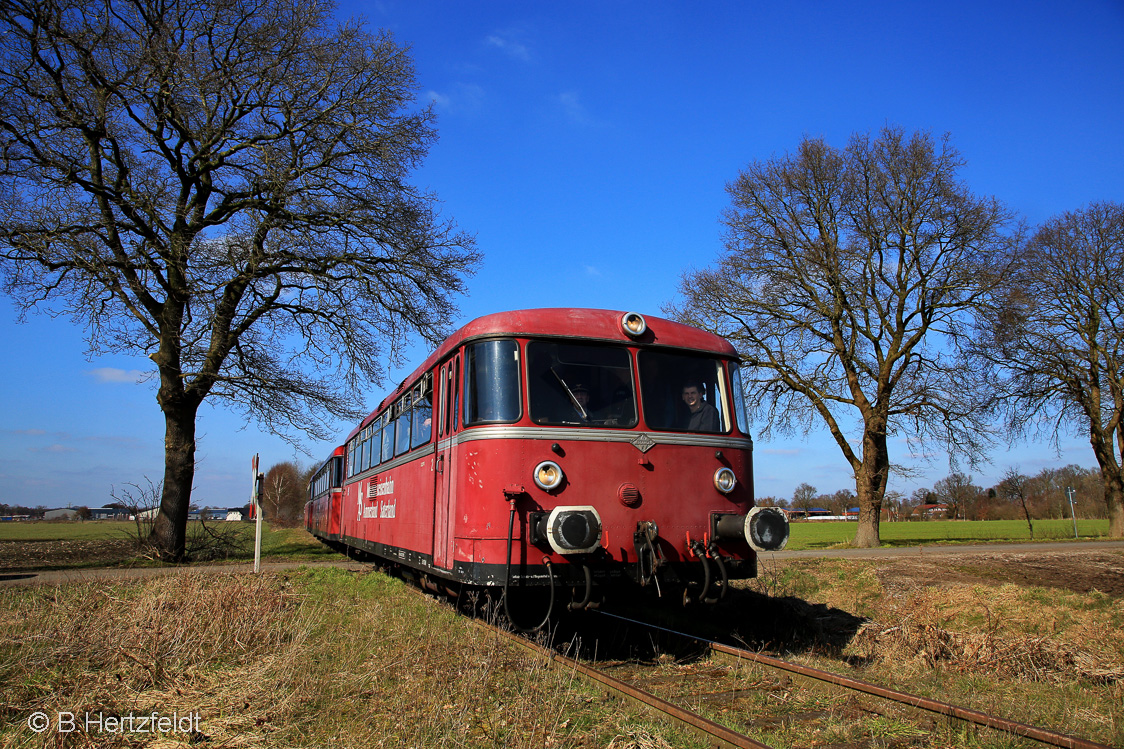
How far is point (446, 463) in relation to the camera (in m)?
7.28

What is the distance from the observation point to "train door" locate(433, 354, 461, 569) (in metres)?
7.00

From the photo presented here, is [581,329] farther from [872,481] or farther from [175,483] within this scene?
[872,481]

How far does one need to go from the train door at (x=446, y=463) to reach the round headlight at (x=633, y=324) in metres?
1.65

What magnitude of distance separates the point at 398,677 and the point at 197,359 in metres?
13.7

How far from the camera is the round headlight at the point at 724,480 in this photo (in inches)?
278

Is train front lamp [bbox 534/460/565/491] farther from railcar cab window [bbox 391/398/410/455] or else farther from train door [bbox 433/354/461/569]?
railcar cab window [bbox 391/398/410/455]

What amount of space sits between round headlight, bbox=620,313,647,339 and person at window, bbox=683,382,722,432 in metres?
0.76

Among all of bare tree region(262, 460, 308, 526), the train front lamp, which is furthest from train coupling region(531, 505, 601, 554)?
bare tree region(262, 460, 308, 526)

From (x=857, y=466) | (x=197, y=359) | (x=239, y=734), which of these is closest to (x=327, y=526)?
(x=197, y=359)

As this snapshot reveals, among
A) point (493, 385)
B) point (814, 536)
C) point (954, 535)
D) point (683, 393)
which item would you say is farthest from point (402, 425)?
point (954, 535)

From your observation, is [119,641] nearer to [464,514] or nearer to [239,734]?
[239,734]

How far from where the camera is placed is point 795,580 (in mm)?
13344

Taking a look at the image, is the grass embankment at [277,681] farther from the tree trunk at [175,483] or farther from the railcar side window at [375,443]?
the tree trunk at [175,483]

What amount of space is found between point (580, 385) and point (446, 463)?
1.57m
